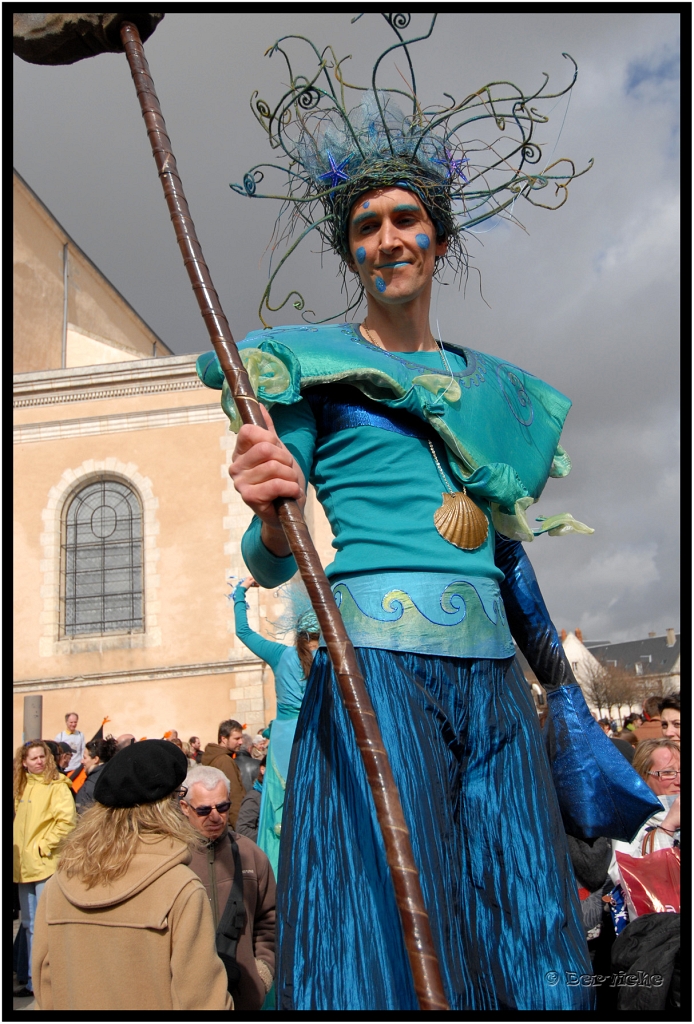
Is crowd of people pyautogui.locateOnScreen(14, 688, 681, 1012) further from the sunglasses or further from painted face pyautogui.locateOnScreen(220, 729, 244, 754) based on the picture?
painted face pyautogui.locateOnScreen(220, 729, 244, 754)

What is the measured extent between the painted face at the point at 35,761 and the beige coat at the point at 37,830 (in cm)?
13

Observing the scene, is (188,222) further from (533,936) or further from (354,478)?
(533,936)

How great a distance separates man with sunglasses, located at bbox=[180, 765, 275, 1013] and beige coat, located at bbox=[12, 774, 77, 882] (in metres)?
3.23

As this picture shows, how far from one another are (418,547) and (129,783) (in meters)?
1.29

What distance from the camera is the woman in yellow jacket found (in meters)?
6.92

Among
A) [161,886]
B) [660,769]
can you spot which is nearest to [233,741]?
[660,769]

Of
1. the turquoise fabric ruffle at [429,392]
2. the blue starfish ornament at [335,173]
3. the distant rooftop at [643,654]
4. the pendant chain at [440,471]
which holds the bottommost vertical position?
the distant rooftop at [643,654]

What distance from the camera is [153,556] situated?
1922 centimetres

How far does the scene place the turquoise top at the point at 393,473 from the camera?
199 cm

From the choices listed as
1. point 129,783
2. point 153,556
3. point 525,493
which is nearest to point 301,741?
point 525,493

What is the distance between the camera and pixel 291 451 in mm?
2096

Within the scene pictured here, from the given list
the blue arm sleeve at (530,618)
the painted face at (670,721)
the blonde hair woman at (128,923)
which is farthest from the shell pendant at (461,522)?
the painted face at (670,721)

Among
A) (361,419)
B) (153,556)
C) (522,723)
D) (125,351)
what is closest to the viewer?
(522,723)

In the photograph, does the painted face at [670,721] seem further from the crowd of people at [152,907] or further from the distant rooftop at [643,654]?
the distant rooftop at [643,654]
